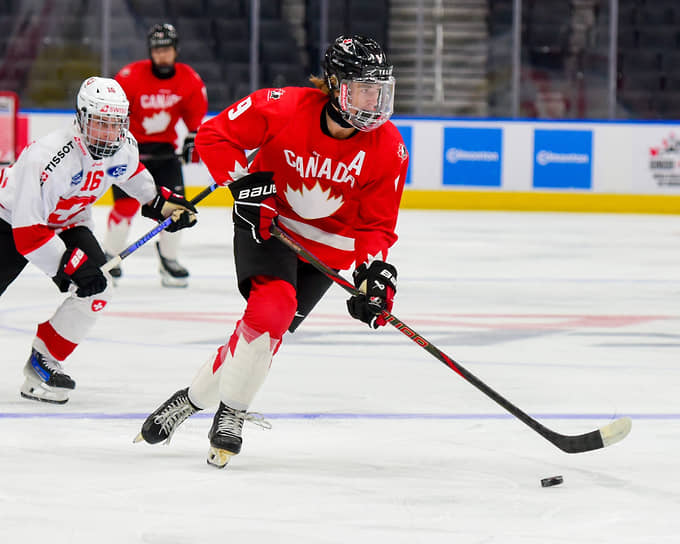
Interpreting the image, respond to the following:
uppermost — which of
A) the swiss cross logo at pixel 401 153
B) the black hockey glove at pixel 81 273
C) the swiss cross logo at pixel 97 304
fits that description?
the swiss cross logo at pixel 401 153

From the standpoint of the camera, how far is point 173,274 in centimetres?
695

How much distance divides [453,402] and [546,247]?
17.2ft

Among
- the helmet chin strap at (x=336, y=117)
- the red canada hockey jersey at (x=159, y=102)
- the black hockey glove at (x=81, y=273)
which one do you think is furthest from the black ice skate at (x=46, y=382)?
the red canada hockey jersey at (x=159, y=102)

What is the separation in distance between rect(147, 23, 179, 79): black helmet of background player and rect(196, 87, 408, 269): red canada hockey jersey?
13.5 ft

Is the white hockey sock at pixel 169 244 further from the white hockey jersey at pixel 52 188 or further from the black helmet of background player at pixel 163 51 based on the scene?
the white hockey jersey at pixel 52 188

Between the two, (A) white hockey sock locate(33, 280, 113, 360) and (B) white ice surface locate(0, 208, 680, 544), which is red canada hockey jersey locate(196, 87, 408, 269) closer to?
(B) white ice surface locate(0, 208, 680, 544)

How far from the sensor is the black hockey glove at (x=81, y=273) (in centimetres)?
380

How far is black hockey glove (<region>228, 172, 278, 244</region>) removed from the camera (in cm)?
313

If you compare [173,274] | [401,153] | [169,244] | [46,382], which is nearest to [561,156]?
[169,244]

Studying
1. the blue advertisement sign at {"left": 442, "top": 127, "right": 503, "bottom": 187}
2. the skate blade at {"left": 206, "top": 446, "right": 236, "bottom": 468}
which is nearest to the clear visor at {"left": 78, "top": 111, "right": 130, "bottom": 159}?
the skate blade at {"left": 206, "top": 446, "right": 236, "bottom": 468}

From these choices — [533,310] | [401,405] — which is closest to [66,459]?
[401,405]

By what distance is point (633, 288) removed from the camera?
23.4 ft

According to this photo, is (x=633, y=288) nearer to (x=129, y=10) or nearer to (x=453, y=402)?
(x=453, y=402)

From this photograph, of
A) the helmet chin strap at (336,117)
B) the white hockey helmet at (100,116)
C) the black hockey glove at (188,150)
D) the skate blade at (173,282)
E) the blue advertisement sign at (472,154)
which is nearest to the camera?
the helmet chin strap at (336,117)
